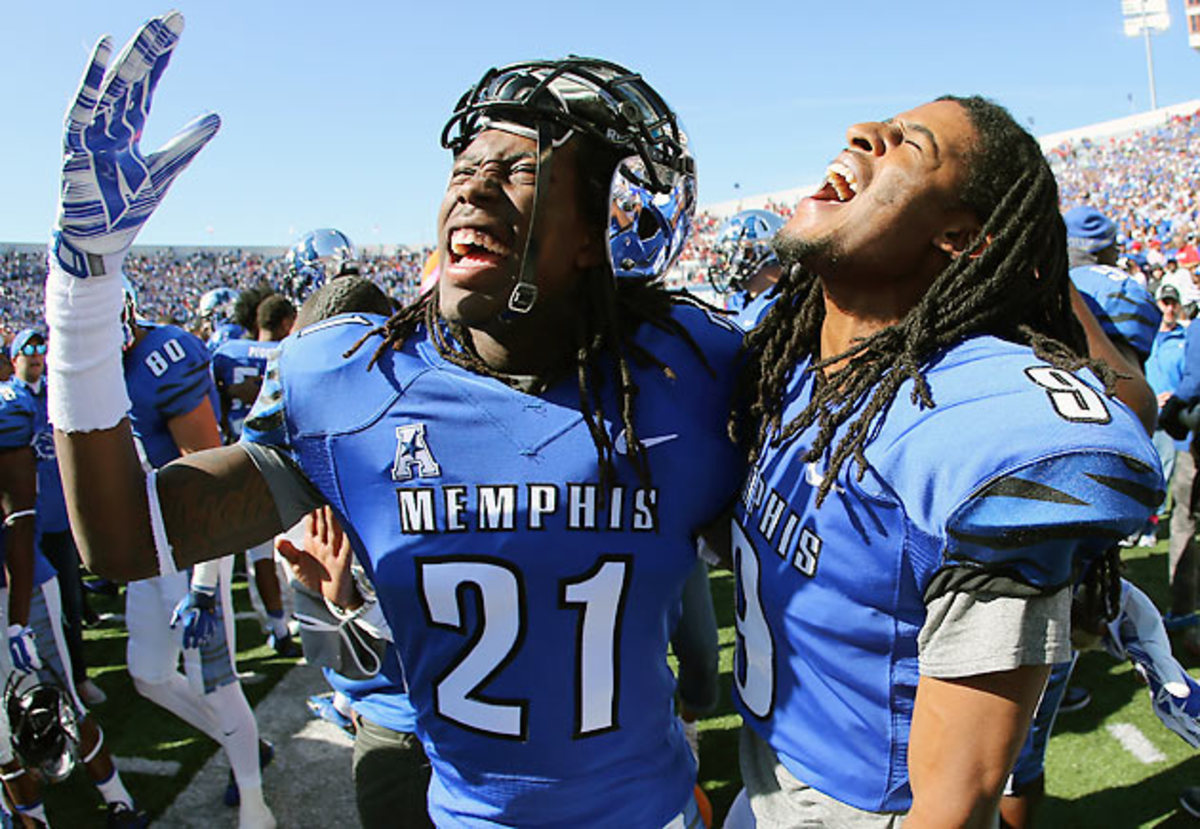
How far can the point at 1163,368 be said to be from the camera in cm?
590

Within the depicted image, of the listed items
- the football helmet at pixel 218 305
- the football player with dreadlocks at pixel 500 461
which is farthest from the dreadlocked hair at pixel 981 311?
the football helmet at pixel 218 305

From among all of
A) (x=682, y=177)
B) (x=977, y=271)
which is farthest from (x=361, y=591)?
(x=977, y=271)

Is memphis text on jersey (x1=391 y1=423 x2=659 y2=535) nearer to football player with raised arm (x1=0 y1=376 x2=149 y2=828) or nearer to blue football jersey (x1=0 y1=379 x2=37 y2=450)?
football player with raised arm (x1=0 y1=376 x2=149 y2=828)

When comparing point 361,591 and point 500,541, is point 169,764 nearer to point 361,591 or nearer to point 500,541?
point 361,591

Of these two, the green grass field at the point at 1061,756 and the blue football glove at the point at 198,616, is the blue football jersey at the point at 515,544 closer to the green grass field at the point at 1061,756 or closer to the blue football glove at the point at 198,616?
the blue football glove at the point at 198,616

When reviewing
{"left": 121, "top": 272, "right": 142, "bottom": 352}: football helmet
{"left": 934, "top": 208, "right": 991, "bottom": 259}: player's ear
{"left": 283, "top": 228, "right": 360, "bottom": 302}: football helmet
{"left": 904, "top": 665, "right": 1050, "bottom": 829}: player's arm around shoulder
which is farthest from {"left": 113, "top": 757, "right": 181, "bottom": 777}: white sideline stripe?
{"left": 934, "top": 208, "right": 991, "bottom": 259}: player's ear

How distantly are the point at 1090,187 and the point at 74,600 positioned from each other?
45589 millimetres

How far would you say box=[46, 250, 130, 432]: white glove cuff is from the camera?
143 cm

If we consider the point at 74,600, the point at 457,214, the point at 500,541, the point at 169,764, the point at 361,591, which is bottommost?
the point at 169,764

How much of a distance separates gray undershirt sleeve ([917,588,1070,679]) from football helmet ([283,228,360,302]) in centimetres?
542

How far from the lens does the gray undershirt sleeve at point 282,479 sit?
1.69 m

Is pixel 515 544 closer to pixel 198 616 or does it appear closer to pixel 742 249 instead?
pixel 198 616

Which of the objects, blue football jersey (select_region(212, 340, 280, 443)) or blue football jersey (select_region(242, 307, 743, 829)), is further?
blue football jersey (select_region(212, 340, 280, 443))

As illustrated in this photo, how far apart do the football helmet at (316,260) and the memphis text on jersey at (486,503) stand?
4.73m
